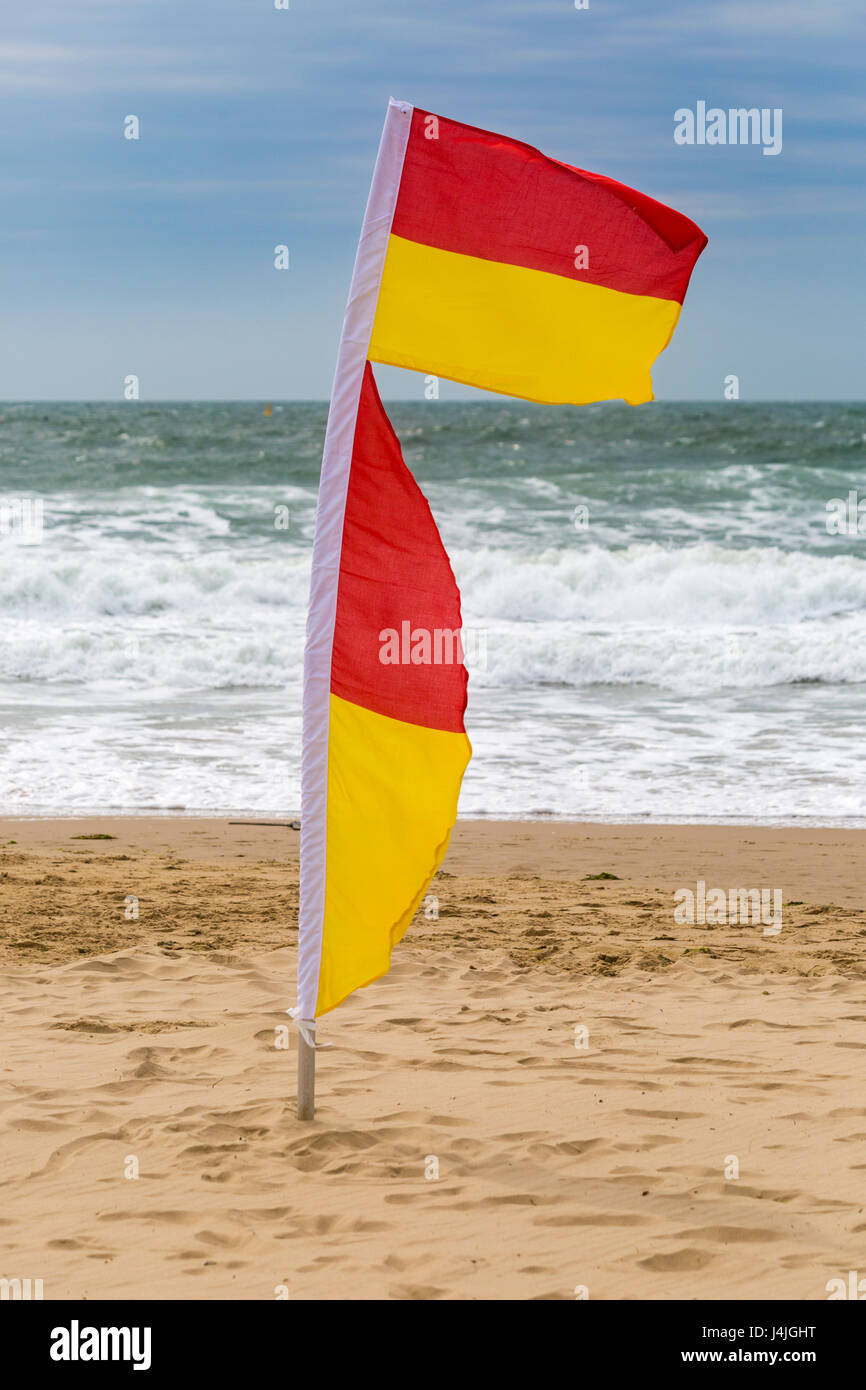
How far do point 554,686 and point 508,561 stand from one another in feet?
25.1

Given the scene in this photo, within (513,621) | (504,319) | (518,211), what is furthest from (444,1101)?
(513,621)

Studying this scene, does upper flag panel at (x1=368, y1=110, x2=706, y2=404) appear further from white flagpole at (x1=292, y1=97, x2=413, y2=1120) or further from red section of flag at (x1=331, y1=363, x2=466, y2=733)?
red section of flag at (x1=331, y1=363, x2=466, y2=733)

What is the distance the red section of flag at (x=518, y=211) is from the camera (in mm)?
3807

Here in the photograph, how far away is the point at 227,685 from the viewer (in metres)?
14.8

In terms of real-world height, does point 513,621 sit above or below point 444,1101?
above

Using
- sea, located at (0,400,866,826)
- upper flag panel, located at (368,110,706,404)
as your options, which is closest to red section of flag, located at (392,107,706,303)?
upper flag panel, located at (368,110,706,404)

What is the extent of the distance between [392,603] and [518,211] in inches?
47.7

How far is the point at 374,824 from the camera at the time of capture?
4.10 meters

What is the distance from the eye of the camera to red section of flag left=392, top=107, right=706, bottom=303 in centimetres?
381

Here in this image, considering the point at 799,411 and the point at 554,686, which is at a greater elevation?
the point at 799,411

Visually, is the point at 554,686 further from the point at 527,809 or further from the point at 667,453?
the point at 667,453

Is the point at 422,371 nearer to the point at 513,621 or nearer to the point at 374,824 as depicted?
the point at 374,824

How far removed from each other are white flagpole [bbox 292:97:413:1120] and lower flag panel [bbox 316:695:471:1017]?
1.3 inches
